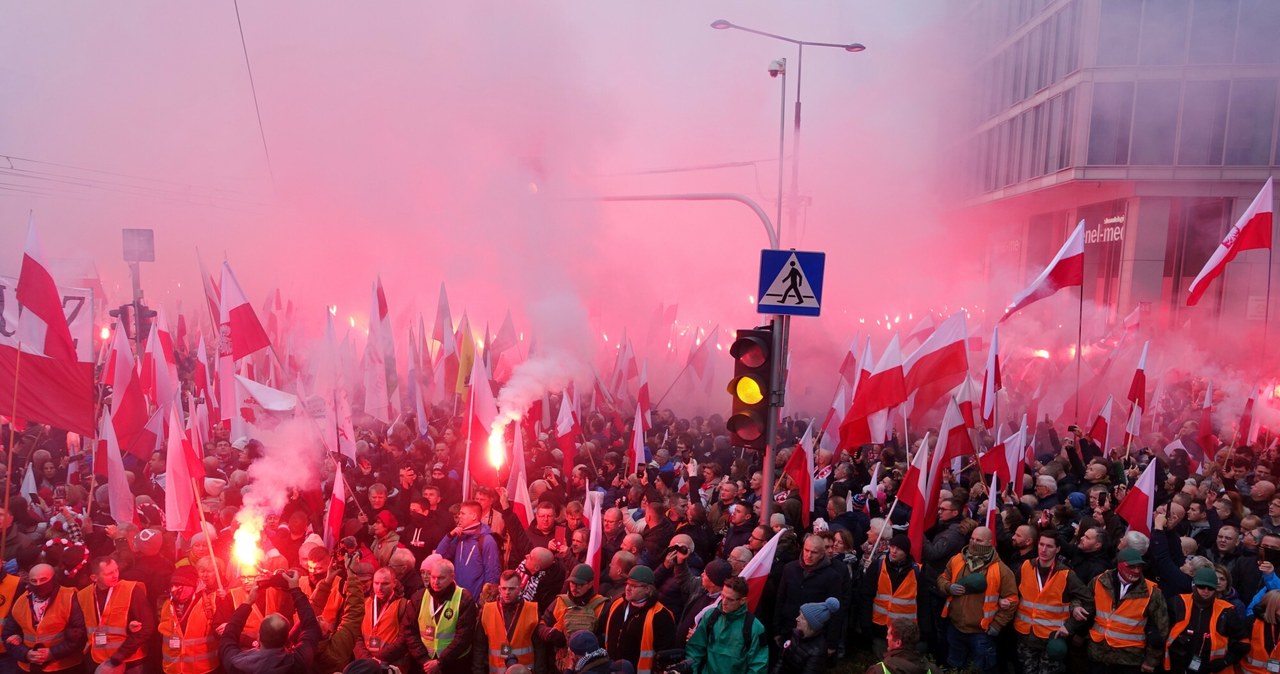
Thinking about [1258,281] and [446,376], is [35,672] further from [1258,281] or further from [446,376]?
[1258,281]

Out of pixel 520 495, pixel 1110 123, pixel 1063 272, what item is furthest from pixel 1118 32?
pixel 520 495

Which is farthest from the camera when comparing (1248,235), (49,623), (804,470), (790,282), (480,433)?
(1248,235)

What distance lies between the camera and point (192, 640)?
613 centimetres

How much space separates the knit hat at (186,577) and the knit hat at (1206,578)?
6921mm

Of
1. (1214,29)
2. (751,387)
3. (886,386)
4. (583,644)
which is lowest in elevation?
(583,644)

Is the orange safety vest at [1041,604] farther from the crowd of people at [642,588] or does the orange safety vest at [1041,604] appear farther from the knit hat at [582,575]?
the knit hat at [582,575]

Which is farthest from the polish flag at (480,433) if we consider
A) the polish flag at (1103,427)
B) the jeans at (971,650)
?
the polish flag at (1103,427)

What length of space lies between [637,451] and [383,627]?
240 inches

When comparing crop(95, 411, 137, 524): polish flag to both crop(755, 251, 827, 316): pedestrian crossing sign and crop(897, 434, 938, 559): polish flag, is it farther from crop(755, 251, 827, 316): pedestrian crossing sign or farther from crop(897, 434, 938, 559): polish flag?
crop(897, 434, 938, 559): polish flag

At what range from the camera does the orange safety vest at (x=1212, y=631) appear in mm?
6266

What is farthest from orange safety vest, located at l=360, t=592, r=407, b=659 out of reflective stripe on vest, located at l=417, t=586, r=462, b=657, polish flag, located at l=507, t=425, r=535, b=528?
Result: polish flag, located at l=507, t=425, r=535, b=528

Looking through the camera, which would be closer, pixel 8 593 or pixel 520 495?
pixel 8 593

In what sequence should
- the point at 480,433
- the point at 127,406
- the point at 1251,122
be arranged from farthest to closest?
1. the point at 1251,122
2. the point at 127,406
3. the point at 480,433

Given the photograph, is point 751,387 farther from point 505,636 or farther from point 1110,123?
point 1110,123
